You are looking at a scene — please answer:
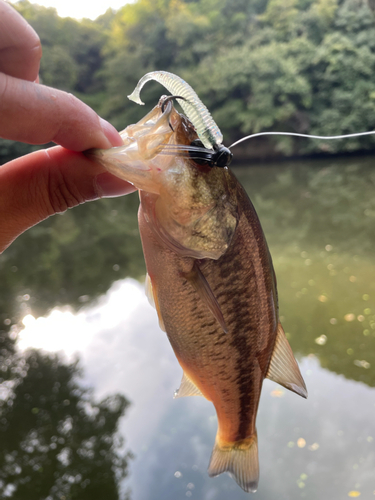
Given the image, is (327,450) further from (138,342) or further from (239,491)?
(138,342)

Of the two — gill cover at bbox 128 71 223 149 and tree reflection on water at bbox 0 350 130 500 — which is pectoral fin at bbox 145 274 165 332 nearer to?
gill cover at bbox 128 71 223 149

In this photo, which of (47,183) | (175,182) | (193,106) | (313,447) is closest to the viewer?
(193,106)

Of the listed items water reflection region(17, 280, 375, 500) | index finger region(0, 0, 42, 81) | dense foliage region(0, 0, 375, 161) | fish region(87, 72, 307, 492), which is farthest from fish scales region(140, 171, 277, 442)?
dense foliage region(0, 0, 375, 161)

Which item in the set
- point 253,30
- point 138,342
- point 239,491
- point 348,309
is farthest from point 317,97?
point 239,491

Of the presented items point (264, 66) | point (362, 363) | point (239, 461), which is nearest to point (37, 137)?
point (239, 461)

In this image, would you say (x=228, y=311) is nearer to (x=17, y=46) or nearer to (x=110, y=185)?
(x=110, y=185)

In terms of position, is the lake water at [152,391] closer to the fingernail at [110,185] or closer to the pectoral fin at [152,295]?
the pectoral fin at [152,295]
